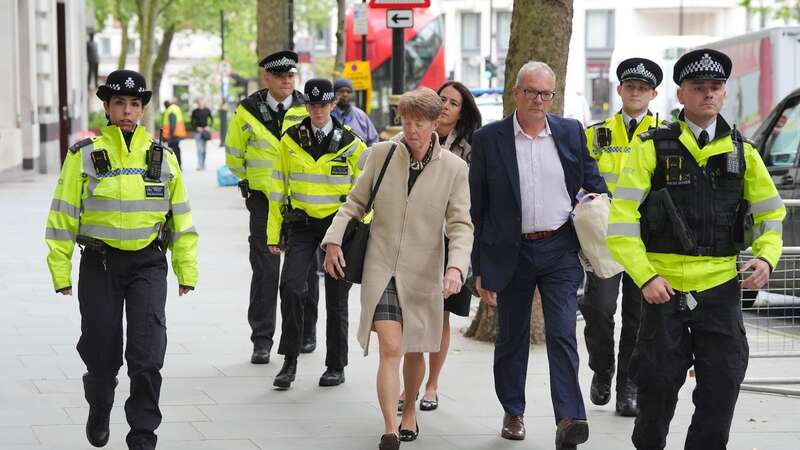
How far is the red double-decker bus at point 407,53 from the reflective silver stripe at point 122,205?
98.6 feet

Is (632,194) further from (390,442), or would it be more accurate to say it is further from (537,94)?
(390,442)

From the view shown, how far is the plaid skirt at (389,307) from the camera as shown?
7.00 meters

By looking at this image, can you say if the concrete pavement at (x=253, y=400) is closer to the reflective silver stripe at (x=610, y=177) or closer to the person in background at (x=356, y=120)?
the reflective silver stripe at (x=610, y=177)

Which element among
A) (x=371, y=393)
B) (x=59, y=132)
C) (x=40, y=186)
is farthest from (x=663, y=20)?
(x=371, y=393)

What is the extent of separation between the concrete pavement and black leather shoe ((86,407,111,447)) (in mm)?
264

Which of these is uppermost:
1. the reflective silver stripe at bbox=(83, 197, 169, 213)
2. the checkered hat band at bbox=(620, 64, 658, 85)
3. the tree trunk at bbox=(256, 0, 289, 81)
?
the tree trunk at bbox=(256, 0, 289, 81)

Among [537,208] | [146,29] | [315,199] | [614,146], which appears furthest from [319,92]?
[146,29]

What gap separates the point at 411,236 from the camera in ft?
23.1

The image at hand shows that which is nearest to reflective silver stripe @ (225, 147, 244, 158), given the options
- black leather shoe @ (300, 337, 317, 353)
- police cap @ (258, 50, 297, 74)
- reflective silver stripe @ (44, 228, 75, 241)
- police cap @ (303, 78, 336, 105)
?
police cap @ (258, 50, 297, 74)

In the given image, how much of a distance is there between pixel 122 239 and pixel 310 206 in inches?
90.0

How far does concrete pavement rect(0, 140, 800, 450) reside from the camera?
7.31 metres

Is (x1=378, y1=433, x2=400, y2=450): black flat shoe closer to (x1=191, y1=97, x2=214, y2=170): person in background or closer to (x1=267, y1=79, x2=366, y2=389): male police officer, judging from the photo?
(x1=267, y1=79, x2=366, y2=389): male police officer

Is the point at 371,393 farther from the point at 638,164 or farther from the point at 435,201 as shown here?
the point at 638,164

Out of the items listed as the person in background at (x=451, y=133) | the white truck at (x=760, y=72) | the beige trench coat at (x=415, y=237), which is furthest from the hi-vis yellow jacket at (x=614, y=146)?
the white truck at (x=760, y=72)
